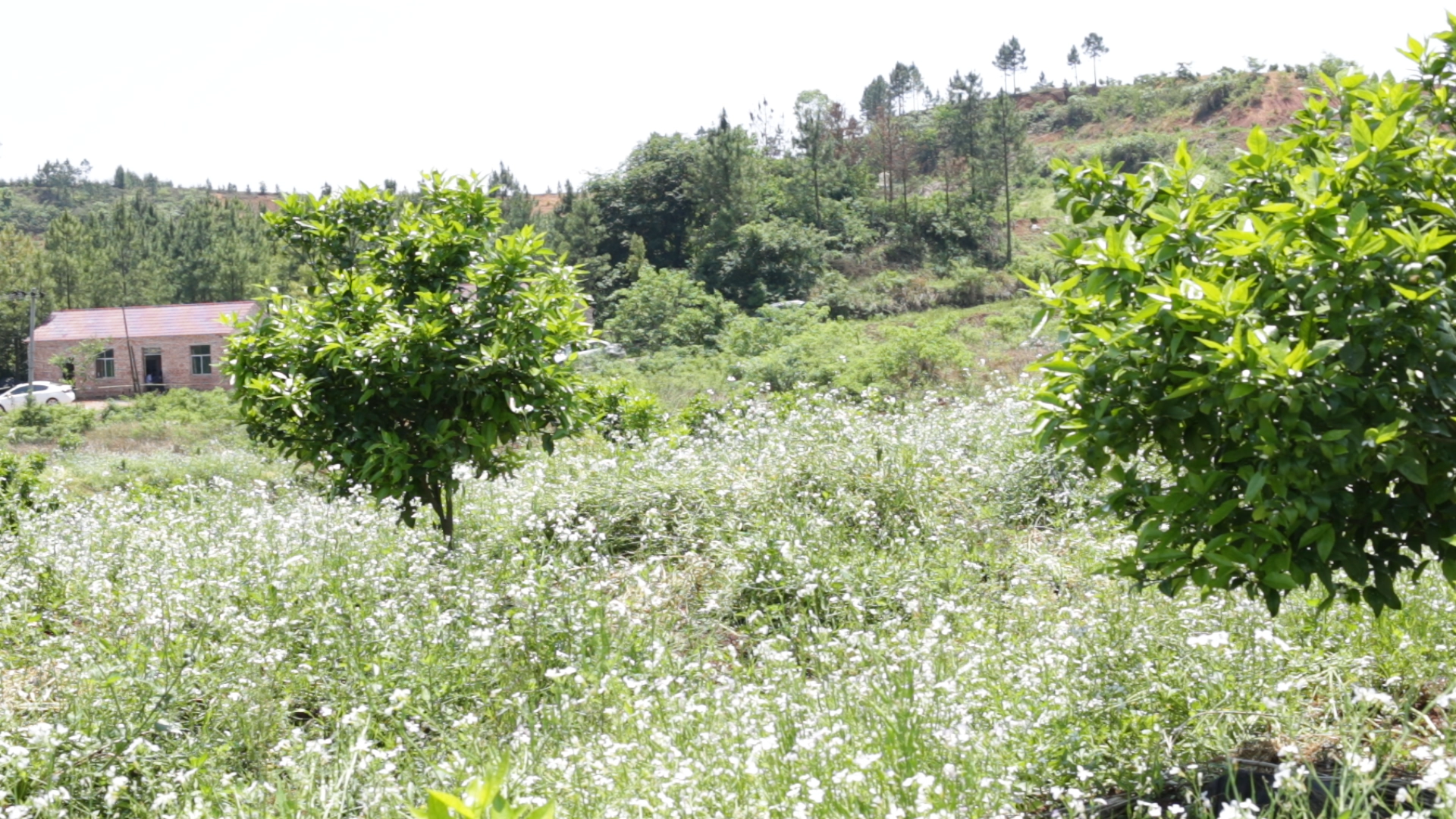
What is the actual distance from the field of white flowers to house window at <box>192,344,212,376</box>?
1645 inches

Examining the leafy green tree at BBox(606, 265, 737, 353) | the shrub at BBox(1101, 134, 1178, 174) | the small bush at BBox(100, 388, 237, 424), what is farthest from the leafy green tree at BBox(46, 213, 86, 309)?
the shrub at BBox(1101, 134, 1178, 174)

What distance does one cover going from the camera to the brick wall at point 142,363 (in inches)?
1711

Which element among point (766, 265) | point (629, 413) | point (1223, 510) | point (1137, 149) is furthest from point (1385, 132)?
point (1137, 149)

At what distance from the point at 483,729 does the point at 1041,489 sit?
4.39 meters

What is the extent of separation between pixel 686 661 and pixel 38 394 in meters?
38.9

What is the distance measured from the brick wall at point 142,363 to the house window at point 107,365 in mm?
121

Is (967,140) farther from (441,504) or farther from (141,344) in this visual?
(441,504)

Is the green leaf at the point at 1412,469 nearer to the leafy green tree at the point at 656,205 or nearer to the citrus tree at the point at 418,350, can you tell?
the citrus tree at the point at 418,350

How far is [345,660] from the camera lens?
435cm

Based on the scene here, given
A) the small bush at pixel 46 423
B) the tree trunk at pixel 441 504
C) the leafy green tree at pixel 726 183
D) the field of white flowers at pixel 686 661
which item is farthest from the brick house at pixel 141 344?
the field of white flowers at pixel 686 661

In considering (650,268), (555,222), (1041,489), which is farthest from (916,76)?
(1041,489)

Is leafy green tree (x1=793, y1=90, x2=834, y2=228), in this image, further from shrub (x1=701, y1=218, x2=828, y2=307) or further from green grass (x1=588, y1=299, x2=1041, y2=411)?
green grass (x1=588, y1=299, x2=1041, y2=411)

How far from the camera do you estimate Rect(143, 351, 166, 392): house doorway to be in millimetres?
44844

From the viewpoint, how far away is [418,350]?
18.2 ft
